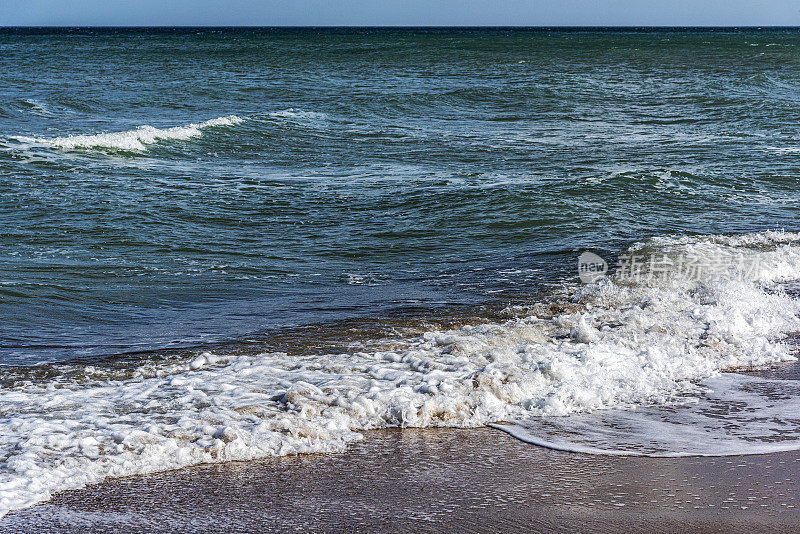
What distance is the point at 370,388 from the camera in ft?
16.4

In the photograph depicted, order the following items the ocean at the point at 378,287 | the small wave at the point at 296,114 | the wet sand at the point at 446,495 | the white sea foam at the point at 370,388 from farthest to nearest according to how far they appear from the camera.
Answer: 1. the small wave at the point at 296,114
2. the ocean at the point at 378,287
3. the white sea foam at the point at 370,388
4. the wet sand at the point at 446,495

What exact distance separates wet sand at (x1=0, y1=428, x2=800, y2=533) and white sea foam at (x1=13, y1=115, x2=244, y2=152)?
44.1ft

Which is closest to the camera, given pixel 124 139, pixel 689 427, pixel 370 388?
pixel 689 427

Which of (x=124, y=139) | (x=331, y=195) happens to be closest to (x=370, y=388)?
(x=331, y=195)

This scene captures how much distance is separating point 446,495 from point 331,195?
9.00 metres

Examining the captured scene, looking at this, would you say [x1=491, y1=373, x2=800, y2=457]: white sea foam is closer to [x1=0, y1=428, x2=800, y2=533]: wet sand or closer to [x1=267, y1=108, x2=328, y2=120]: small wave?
[x1=0, y1=428, x2=800, y2=533]: wet sand

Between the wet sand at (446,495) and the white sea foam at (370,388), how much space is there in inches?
8.5

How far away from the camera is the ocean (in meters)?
4.57

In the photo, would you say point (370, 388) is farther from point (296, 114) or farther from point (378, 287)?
point (296, 114)

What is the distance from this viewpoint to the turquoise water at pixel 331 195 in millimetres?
7387

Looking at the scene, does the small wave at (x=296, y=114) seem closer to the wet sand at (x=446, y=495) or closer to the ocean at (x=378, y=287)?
the ocean at (x=378, y=287)

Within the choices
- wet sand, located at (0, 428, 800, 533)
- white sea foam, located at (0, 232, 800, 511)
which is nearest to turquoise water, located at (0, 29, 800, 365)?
white sea foam, located at (0, 232, 800, 511)

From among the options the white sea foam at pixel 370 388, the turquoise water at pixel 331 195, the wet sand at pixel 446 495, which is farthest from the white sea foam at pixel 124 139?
the wet sand at pixel 446 495

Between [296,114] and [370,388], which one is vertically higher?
[296,114]
